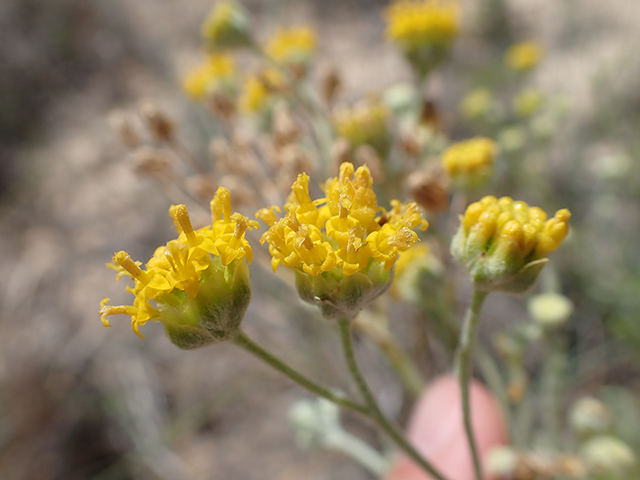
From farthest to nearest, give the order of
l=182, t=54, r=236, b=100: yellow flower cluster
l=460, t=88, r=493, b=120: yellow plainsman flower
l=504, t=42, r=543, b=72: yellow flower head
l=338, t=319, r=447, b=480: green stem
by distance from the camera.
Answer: l=504, t=42, r=543, b=72: yellow flower head → l=460, t=88, r=493, b=120: yellow plainsman flower → l=182, t=54, r=236, b=100: yellow flower cluster → l=338, t=319, r=447, b=480: green stem

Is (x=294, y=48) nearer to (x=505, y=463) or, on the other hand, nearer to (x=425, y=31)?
(x=425, y=31)

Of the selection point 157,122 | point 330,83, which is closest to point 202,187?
point 157,122

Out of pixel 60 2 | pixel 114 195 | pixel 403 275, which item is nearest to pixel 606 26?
pixel 403 275

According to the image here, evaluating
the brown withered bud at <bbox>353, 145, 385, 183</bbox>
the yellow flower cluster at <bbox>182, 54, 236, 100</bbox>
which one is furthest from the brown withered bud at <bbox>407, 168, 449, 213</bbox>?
the yellow flower cluster at <bbox>182, 54, 236, 100</bbox>

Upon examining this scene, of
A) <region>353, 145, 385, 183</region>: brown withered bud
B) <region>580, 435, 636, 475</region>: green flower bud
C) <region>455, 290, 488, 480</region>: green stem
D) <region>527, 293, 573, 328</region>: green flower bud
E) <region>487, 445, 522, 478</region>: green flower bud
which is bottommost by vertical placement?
<region>580, 435, 636, 475</region>: green flower bud

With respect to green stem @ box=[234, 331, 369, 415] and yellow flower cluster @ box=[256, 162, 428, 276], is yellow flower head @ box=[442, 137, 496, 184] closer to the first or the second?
yellow flower cluster @ box=[256, 162, 428, 276]

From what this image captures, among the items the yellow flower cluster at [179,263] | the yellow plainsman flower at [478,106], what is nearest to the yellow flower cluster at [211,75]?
the yellow plainsman flower at [478,106]

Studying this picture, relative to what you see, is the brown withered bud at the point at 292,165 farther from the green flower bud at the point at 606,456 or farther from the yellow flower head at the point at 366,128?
the green flower bud at the point at 606,456
